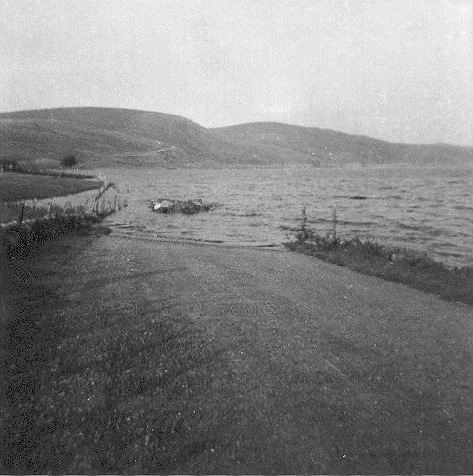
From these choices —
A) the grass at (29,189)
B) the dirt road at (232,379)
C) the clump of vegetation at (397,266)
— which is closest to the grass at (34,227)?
the dirt road at (232,379)

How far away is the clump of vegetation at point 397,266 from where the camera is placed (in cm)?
1512

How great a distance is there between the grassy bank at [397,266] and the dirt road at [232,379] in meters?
1.62

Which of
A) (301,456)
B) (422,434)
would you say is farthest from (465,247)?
(301,456)

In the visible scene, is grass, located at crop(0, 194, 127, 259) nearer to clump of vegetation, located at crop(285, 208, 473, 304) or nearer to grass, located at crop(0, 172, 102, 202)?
grass, located at crop(0, 172, 102, 202)

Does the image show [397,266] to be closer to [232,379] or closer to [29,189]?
[232,379]

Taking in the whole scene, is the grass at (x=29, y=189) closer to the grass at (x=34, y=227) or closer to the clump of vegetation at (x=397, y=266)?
the grass at (x=34, y=227)

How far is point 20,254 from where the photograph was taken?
54.5 feet

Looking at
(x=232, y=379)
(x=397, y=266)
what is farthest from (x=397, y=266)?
(x=232, y=379)

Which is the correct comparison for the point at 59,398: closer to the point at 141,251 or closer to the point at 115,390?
the point at 115,390

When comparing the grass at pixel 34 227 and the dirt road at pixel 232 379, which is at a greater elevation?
the grass at pixel 34 227

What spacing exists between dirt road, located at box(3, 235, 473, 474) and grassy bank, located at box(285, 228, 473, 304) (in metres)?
1.62

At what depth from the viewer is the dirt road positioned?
604cm

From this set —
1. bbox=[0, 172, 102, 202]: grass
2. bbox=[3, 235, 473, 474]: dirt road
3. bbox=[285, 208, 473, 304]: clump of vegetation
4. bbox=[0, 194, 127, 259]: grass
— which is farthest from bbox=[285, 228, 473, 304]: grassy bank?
bbox=[0, 172, 102, 202]: grass

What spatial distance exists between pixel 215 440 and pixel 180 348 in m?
3.10
